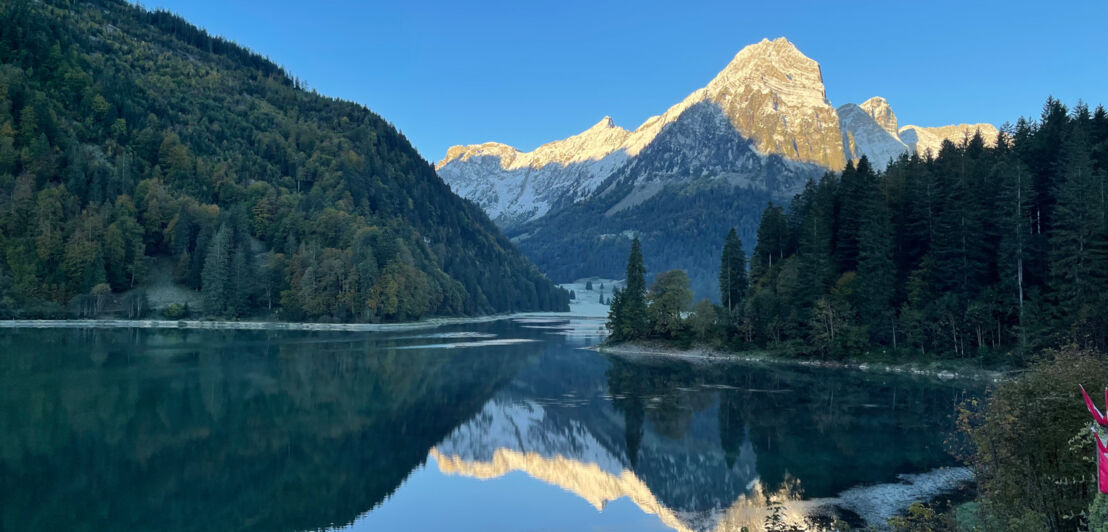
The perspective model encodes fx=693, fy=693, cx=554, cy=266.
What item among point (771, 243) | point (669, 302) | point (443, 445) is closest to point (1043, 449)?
point (443, 445)

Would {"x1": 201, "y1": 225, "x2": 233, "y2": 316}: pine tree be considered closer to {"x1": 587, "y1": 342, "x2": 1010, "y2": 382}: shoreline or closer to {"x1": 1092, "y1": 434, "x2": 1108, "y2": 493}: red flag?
{"x1": 587, "y1": 342, "x2": 1010, "y2": 382}: shoreline

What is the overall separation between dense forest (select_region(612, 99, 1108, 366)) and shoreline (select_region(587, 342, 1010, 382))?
1609mm

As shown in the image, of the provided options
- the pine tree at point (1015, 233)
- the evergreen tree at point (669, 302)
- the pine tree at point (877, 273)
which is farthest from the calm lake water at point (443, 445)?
the evergreen tree at point (669, 302)

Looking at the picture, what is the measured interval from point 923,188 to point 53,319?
13614 centimetres

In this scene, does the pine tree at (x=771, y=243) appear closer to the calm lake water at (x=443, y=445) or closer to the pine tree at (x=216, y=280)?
the calm lake water at (x=443, y=445)

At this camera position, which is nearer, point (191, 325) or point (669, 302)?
point (669, 302)

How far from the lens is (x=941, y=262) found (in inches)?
3115

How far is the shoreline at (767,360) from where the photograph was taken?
234 ft

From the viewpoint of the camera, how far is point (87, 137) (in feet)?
509

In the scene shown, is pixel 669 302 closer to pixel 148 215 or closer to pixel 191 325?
pixel 191 325

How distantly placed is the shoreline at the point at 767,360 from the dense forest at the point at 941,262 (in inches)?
63.4

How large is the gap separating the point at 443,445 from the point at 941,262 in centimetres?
6328

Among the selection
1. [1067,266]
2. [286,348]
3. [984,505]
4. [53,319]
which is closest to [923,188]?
[1067,266]

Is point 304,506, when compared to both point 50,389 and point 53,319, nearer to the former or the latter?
point 50,389
